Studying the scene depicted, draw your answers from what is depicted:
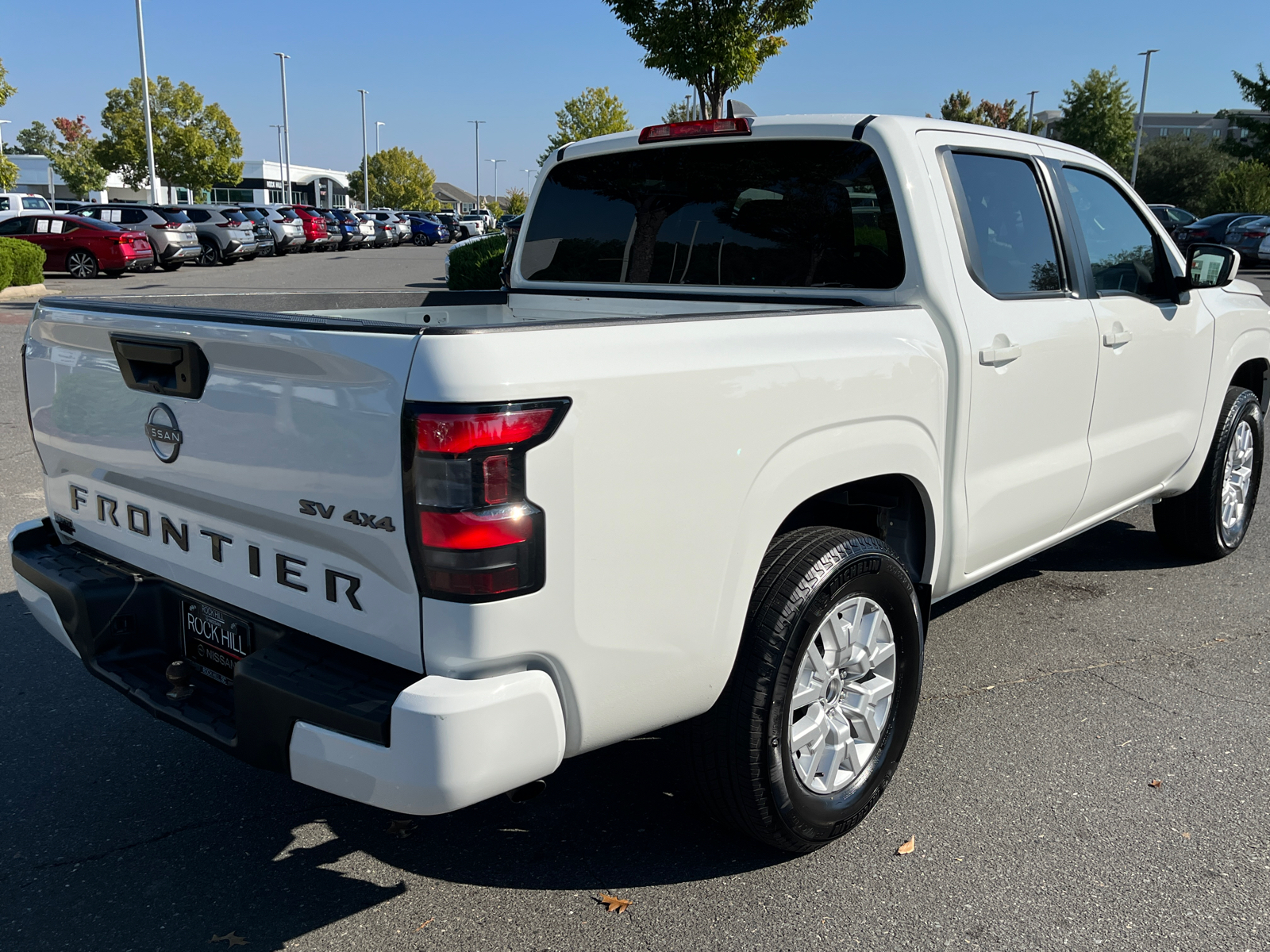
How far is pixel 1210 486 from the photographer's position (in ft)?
17.1

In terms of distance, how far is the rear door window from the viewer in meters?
3.46

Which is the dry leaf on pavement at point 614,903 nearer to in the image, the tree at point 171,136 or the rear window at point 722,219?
the rear window at point 722,219

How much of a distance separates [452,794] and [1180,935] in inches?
72.2

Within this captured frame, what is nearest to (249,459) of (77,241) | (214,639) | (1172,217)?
(214,639)

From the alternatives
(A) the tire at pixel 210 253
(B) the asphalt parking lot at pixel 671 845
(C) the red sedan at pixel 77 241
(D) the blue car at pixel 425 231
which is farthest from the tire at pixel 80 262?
(D) the blue car at pixel 425 231

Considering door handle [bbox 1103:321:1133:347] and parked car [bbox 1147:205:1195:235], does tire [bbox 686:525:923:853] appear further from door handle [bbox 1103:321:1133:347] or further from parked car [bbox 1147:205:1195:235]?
parked car [bbox 1147:205:1195:235]

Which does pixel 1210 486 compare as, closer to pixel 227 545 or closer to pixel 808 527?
pixel 808 527

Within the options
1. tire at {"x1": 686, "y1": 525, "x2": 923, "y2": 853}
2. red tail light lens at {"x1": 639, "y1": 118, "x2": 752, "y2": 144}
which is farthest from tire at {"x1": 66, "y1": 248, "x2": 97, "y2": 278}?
tire at {"x1": 686, "y1": 525, "x2": 923, "y2": 853}

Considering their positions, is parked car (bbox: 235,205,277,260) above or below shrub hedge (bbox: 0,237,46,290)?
above

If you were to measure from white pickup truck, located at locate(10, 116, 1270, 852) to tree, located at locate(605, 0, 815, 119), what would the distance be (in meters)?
13.4

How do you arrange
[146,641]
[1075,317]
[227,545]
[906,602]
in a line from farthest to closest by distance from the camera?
[1075,317], [906,602], [146,641], [227,545]

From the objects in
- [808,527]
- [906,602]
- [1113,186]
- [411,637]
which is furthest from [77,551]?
[1113,186]

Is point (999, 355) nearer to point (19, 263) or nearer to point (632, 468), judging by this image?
point (632, 468)

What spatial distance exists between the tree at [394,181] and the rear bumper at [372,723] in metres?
102
